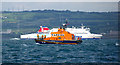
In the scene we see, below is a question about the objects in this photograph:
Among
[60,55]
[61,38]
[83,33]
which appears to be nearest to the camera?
[60,55]

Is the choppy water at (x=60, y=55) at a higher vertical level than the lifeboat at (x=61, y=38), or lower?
lower

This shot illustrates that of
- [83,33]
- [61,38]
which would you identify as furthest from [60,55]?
[83,33]

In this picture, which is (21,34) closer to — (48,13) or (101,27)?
(48,13)

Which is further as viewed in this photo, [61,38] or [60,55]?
[61,38]

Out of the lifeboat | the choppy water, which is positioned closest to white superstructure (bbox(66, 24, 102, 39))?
the lifeboat

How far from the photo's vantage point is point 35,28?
83375 mm

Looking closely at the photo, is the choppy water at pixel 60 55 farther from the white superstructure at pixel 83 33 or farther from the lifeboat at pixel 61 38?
the white superstructure at pixel 83 33

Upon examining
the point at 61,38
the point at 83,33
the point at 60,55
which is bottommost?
the point at 60,55

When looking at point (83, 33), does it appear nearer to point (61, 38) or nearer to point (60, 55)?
point (61, 38)

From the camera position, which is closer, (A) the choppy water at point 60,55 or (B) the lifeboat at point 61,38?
(A) the choppy water at point 60,55

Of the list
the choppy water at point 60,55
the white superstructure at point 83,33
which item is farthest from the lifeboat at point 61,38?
the white superstructure at point 83,33

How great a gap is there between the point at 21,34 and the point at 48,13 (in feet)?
27.4

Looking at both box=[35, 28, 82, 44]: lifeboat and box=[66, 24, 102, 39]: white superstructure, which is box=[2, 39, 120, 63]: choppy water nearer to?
box=[35, 28, 82, 44]: lifeboat

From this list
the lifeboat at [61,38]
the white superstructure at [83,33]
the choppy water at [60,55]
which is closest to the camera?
the choppy water at [60,55]
